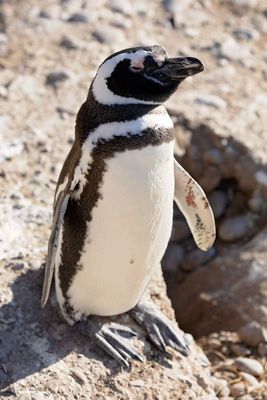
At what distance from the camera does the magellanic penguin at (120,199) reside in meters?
2.58

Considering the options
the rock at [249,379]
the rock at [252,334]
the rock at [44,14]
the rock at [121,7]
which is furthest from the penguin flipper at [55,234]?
the rock at [121,7]

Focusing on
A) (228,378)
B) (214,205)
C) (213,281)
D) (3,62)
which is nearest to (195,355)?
(228,378)

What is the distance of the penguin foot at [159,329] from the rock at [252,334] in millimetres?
426

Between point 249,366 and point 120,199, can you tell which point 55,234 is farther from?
point 249,366

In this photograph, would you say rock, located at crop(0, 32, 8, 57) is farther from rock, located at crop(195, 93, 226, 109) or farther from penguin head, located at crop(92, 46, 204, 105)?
penguin head, located at crop(92, 46, 204, 105)

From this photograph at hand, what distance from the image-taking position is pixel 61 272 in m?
2.91

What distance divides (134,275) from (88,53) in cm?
182

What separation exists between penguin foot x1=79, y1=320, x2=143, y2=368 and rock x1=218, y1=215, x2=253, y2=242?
116 cm

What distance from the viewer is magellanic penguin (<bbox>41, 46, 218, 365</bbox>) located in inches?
102

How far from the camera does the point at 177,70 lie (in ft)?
8.44

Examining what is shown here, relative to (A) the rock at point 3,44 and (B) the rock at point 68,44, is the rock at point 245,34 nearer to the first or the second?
(B) the rock at point 68,44

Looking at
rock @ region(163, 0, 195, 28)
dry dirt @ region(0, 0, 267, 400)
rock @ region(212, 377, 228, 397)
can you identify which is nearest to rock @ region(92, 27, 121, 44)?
dry dirt @ region(0, 0, 267, 400)

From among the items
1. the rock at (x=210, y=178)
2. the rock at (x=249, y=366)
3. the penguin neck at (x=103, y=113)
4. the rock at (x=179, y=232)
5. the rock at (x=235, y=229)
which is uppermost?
the penguin neck at (x=103, y=113)

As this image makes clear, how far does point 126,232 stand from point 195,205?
15.1 inches
